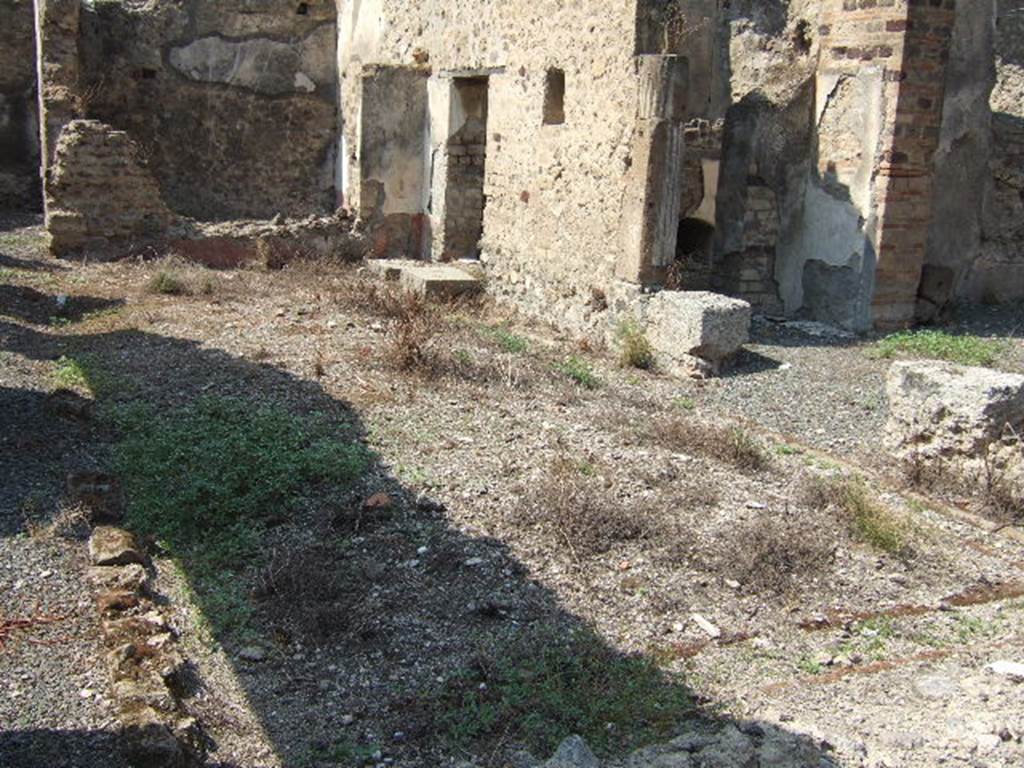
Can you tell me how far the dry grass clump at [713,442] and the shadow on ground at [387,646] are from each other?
5.79 feet

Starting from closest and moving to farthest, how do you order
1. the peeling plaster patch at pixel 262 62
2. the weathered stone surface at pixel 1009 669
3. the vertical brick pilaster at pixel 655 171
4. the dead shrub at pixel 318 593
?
the weathered stone surface at pixel 1009 669 → the dead shrub at pixel 318 593 → the vertical brick pilaster at pixel 655 171 → the peeling plaster patch at pixel 262 62

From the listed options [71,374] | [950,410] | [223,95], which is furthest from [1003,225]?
[223,95]

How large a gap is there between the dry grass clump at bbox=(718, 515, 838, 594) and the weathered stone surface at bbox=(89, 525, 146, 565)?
2.59 meters

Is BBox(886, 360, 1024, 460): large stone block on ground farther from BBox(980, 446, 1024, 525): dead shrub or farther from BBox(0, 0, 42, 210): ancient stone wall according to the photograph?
BBox(0, 0, 42, 210): ancient stone wall

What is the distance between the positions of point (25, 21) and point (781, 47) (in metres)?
10.4

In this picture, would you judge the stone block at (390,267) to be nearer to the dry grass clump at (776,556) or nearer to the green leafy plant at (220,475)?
the green leafy plant at (220,475)

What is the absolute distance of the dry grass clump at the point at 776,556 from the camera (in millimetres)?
4766

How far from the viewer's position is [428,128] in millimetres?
12047

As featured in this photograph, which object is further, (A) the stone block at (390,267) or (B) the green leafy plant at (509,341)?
(A) the stone block at (390,267)

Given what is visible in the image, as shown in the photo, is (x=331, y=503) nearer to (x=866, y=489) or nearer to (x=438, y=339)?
(x=866, y=489)

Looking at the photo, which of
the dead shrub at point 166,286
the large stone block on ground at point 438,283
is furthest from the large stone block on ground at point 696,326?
the dead shrub at point 166,286

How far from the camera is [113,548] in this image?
4.70 m

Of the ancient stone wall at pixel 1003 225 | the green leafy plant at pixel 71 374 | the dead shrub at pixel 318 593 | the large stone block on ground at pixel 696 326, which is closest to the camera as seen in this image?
the dead shrub at pixel 318 593

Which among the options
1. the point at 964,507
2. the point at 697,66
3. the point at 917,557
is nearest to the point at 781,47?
the point at 697,66
